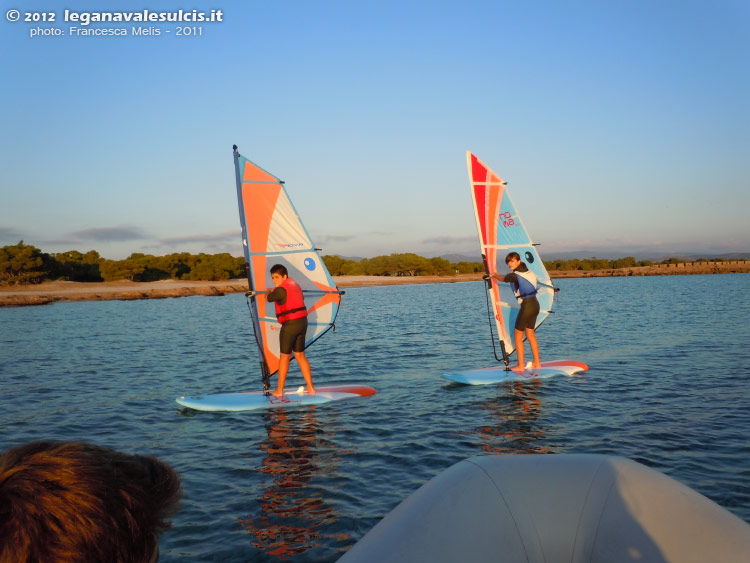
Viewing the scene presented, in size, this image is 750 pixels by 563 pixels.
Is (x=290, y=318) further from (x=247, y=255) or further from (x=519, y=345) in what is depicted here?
(x=519, y=345)

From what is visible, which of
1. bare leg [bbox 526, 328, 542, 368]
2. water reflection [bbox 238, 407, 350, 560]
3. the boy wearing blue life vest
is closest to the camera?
water reflection [bbox 238, 407, 350, 560]

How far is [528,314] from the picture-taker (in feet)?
37.2

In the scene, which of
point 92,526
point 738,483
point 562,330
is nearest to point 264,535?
point 92,526

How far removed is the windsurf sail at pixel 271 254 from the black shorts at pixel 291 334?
2.68 feet

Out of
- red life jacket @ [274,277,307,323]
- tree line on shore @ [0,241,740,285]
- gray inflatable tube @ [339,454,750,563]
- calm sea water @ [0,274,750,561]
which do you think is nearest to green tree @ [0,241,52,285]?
tree line on shore @ [0,241,740,285]

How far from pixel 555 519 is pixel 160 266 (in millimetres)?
80902

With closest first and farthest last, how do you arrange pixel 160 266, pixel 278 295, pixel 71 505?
pixel 71 505 < pixel 278 295 < pixel 160 266

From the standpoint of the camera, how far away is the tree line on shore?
5872cm

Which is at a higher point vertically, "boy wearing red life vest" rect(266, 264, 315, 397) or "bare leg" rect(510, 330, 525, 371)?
"boy wearing red life vest" rect(266, 264, 315, 397)

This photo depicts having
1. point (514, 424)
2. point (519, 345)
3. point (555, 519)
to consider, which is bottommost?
point (514, 424)

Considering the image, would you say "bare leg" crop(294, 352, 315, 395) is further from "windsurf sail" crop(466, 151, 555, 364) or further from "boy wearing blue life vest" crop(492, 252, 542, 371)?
"windsurf sail" crop(466, 151, 555, 364)

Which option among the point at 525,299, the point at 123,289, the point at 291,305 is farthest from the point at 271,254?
the point at 123,289

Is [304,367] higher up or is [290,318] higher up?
[290,318]

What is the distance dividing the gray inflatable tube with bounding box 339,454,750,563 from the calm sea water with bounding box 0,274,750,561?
6.81 feet
